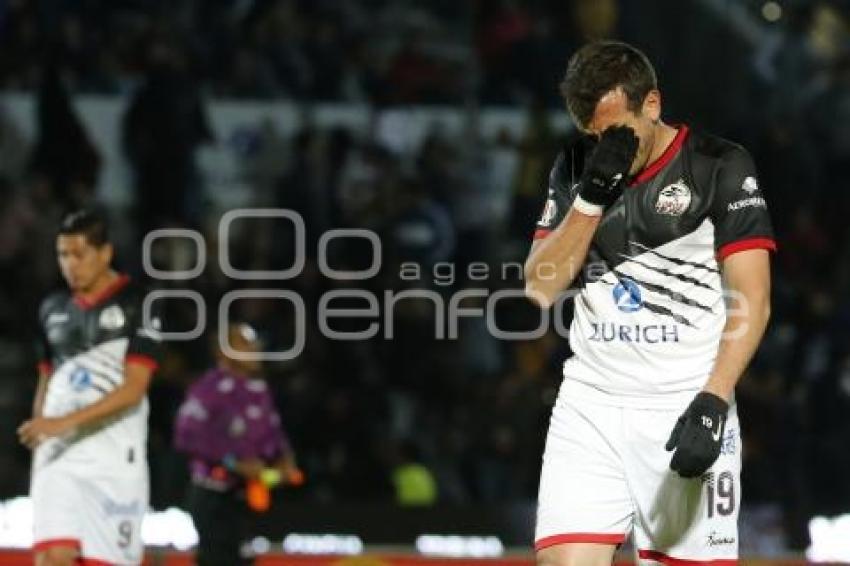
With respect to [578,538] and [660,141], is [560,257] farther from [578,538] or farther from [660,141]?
[578,538]

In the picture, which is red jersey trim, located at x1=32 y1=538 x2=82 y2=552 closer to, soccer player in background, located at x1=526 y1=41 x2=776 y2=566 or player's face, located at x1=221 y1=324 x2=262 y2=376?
player's face, located at x1=221 y1=324 x2=262 y2=376

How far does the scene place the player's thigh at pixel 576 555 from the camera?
5.41 metres

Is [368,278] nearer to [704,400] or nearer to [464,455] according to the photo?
[464,455]

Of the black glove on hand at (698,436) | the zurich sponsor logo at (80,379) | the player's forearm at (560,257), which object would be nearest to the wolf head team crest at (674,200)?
the player's forearm at (560,257)

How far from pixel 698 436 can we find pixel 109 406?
11.7ft

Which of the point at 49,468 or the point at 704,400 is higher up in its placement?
the point at 704,400

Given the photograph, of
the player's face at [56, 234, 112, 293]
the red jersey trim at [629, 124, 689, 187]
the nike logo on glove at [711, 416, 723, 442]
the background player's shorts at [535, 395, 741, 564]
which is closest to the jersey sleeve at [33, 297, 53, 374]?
the player's face at [56, 234, 112, 293]

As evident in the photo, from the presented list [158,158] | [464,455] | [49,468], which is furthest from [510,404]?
[49,468]

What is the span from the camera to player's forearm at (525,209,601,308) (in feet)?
17.4

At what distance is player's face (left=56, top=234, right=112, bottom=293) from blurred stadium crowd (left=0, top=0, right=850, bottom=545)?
3.58m

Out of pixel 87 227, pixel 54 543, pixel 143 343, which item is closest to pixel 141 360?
pixel 143 343

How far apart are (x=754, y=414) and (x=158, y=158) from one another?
440cm

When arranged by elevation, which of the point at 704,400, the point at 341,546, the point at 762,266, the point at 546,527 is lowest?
the point at 341,546

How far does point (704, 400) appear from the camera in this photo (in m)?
5.25
